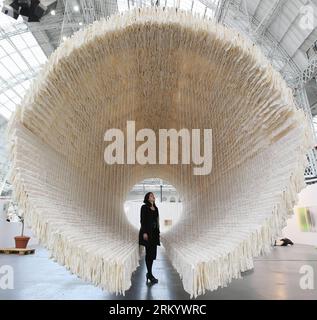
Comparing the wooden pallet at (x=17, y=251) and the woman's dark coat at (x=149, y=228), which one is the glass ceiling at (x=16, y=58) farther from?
the woman's dark coat at (x=149, y=228)

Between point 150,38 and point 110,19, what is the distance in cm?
29

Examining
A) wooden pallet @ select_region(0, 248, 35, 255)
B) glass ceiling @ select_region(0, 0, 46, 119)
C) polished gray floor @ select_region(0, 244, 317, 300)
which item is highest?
glass ceiling @ select_region(0, 0, 46, 119)

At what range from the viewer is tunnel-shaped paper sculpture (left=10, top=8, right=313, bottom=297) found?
6.29 ft

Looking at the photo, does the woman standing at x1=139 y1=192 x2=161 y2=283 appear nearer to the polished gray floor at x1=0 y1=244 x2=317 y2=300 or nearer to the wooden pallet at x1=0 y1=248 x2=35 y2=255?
the polished gray floor at x1=0 y1=244 x2=317 y2=300

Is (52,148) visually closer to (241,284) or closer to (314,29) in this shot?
(241,284)

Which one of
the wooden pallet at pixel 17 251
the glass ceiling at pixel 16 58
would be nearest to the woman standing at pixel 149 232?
the wooden pallet at pixel 17 251

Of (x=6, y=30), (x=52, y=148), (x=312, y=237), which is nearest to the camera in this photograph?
(x=52, y=148)

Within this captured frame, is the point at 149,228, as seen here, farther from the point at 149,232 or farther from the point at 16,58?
the point at 16,58

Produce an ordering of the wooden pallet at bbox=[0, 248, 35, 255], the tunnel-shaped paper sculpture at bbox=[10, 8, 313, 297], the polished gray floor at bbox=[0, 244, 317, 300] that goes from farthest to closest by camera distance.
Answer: the wooden pallet at bbox=[0, 248, 35, 255] < the polished gray floor at bbox=[0, 244, 317, 300] < the tunnel-shaped paper sculpture at bbox=[10, 8, 313, 297]

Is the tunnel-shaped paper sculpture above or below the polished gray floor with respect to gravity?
above

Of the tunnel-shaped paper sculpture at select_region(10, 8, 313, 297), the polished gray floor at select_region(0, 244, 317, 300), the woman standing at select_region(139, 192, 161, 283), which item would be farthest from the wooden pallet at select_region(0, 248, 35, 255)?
the woman standing at select_region(139, 192, 161, 283)

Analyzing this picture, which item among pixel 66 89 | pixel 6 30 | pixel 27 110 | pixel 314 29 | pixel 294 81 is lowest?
pixel 27 110
